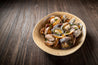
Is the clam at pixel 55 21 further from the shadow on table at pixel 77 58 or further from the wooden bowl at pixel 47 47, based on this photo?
the shadow on table at pixel 77 58

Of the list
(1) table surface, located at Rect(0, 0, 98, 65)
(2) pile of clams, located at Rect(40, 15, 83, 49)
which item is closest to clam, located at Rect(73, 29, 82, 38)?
(2) pile of clams, located at Rect(40, 15, 83, 49)

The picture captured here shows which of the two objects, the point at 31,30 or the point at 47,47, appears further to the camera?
the point at 31,30

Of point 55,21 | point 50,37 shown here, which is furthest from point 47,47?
point 55,21

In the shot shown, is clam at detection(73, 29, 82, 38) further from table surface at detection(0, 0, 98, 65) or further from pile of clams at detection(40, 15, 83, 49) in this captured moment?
table surface at detection(0, 0, 98, 65)

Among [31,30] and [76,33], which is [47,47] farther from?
[31,30]

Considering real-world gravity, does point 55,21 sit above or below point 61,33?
above

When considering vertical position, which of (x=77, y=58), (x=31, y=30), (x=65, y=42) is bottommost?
(x=77, y=58)
